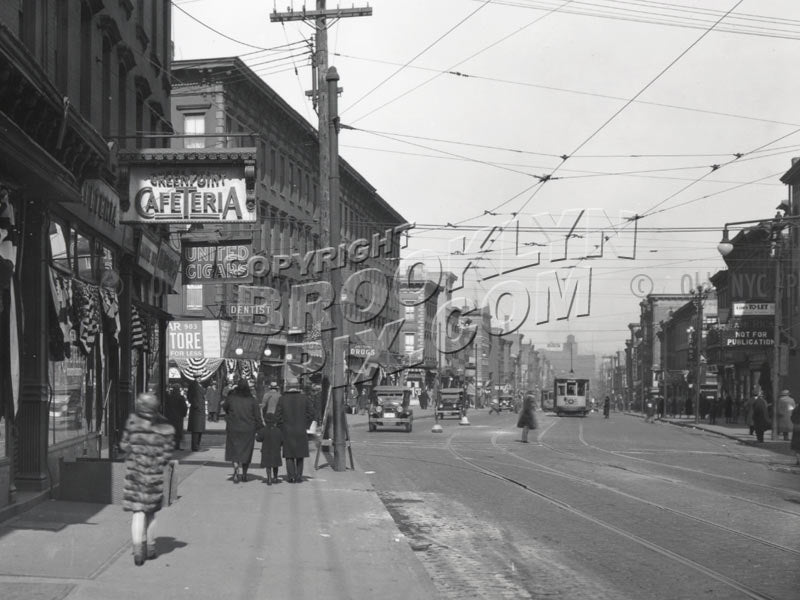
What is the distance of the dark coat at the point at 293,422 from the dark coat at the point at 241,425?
458mm

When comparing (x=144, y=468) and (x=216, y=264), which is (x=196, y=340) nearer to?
(x=216, y=264)

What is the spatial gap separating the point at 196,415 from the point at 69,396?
7.84 m

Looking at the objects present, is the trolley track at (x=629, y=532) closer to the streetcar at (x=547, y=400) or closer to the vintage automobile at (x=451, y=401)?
the vintage automobile at (x=451, y=401)

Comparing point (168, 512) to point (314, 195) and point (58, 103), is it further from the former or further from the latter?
point (314, 195)

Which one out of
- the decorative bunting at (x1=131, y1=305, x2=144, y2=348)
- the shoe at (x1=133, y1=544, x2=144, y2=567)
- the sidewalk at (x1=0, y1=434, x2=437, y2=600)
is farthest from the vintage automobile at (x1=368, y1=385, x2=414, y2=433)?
the shoe at (x1=133, y1=544, x2=144, y2=567)

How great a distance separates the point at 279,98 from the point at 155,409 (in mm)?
42690

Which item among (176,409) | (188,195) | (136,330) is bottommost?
(176,409)

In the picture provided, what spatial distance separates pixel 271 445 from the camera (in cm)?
1708

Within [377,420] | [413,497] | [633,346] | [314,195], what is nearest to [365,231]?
[314,195]

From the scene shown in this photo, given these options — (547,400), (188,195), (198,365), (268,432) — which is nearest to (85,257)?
(188,195)

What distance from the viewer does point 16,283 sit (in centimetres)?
1303

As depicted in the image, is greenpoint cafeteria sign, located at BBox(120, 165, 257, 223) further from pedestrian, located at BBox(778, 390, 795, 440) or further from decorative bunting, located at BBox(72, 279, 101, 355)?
pedestrian, located at BBox(778, 390, 795, 440)

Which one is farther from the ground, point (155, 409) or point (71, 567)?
point (155, 409)

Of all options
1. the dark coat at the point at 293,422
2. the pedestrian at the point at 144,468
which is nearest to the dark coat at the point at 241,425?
the dark coat at the point at 293,422
